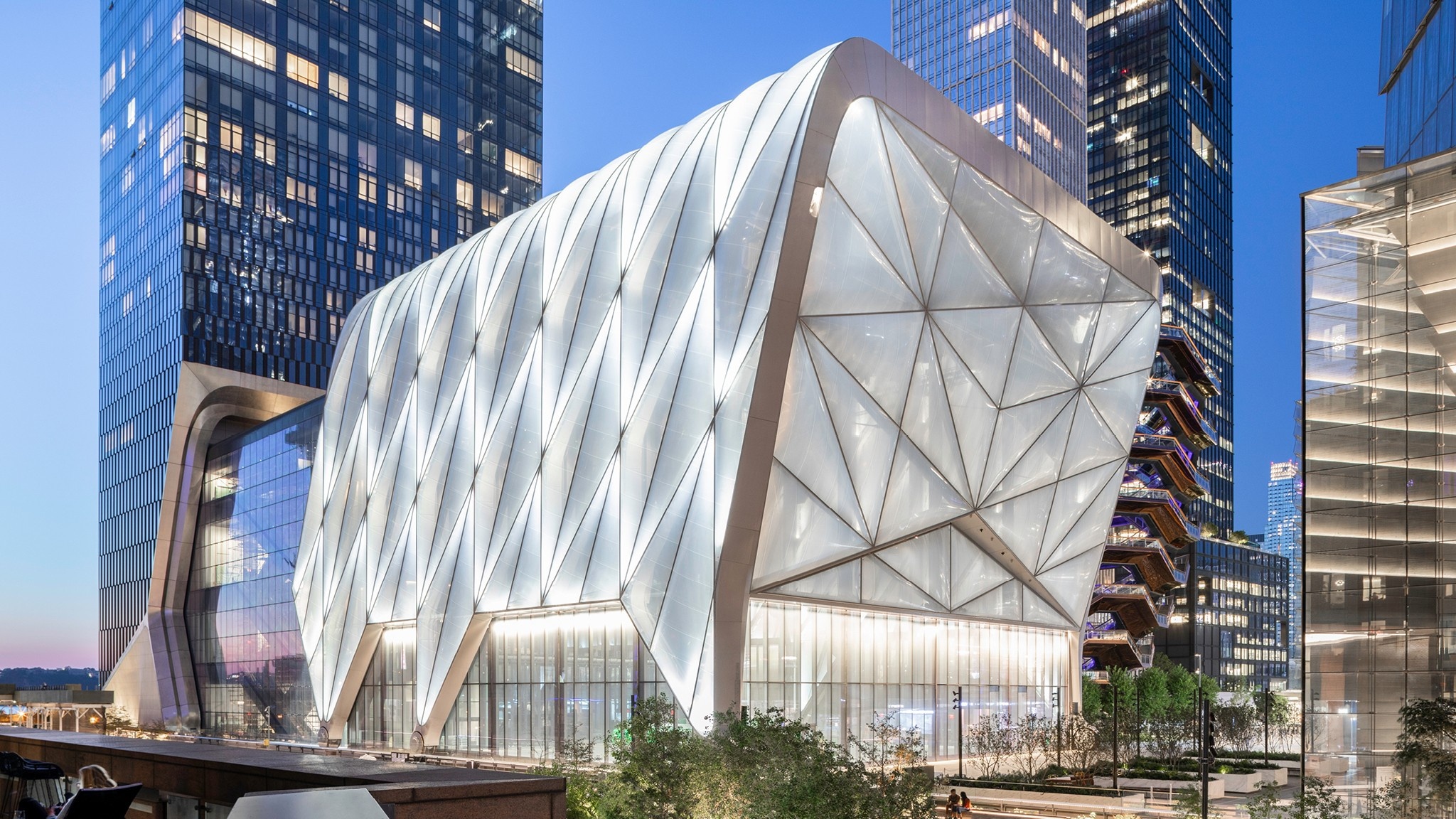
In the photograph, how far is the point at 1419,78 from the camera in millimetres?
32750

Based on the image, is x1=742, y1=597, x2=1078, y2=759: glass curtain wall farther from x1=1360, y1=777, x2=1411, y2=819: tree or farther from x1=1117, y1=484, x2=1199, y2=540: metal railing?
x1=1117, y1=484, x2=1199, y2=540: metal railing

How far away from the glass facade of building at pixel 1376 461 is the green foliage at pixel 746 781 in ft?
37.0

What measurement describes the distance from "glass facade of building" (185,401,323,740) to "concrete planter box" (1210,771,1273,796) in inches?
1875

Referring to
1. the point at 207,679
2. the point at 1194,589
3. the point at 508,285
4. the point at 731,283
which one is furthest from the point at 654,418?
the point at 1194,589

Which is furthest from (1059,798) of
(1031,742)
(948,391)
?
(948,391)

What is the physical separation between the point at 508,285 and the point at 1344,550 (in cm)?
3800

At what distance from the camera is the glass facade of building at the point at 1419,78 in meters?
29.2

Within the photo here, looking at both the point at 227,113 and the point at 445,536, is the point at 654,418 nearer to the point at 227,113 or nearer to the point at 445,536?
the point at 445,536

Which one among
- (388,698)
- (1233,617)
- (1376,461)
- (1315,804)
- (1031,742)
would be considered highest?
(1376,461)

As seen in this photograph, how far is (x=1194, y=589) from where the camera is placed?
151 m

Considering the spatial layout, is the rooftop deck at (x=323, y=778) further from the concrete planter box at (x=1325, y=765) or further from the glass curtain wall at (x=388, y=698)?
the glass curtain wall at (x=388, y=698)

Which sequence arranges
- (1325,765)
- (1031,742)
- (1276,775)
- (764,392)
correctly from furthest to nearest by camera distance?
(1276,775)
(1031,742)
(764,392)
(1325,765)

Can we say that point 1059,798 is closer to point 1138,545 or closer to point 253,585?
point 1138,545

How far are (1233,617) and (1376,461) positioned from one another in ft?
469
